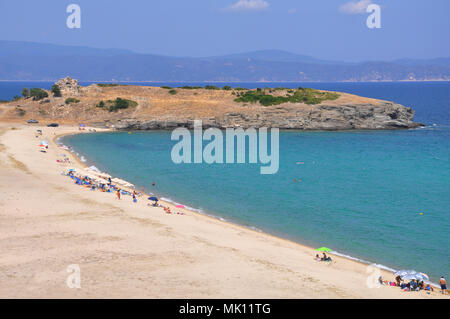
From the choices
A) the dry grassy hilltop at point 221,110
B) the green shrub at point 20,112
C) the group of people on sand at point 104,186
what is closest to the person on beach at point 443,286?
the group of people on sand at point 104,186

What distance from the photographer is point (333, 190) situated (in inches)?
1606

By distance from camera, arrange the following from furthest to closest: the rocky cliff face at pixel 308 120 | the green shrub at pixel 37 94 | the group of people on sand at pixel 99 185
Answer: the green shrub at pixel 37 94 < the rocky cliff face at pixel 308 120 < the group of people on sand at pixel 99 185

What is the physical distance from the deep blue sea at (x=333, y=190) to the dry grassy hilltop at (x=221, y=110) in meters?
12.9

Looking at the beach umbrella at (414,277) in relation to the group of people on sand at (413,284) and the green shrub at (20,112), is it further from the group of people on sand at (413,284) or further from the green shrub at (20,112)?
the green shrub at (20,112)

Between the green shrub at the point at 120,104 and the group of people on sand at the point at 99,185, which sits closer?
the group of people on sand at the point at 99,185

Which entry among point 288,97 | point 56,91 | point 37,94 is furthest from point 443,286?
point 37,94

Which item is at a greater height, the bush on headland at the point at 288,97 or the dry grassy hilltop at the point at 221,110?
the bush on headland at the point at 288,97

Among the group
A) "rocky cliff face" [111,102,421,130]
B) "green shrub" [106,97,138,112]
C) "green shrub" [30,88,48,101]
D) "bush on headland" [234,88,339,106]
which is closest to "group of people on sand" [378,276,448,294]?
"rocky cliff face" [111,102,421,130]

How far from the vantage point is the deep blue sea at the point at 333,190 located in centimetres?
2834

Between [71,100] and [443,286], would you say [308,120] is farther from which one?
[443,286]

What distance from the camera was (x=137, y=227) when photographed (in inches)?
1085

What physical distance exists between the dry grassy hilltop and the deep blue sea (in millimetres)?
12910
